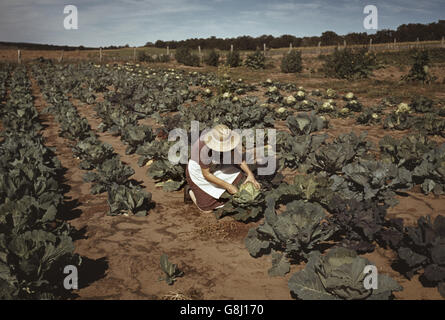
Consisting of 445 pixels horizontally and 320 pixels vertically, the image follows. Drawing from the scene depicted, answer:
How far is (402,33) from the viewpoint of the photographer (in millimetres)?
59406

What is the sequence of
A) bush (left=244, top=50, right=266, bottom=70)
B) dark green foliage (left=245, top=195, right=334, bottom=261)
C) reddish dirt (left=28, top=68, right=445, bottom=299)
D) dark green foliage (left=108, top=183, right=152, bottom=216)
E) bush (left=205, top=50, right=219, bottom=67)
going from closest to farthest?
reddish dirt (left=28, top=68, right=445, bottom=299) < dark green foliage (left=245, top=195, right=334, bottom=261) < dark green foliage (left=108, top=183, right=152, bottom=216) < bush (left=244, top=50, right=266, bottom=70) < bush (left=205, top=50, right=219, bottom=67)

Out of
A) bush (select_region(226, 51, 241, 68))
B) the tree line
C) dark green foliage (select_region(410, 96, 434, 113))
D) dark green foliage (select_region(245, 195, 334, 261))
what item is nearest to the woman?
dark green foliage (select_region(245, 195, 334, 261))

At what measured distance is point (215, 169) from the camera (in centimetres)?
437

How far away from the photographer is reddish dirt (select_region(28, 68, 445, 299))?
2.93 m

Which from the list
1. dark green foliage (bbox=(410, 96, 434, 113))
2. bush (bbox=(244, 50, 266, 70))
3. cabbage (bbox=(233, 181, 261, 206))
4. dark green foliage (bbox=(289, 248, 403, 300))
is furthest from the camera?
bush (bbox=(244, 50, 266, 70))

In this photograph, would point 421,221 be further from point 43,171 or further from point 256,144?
point 43,171

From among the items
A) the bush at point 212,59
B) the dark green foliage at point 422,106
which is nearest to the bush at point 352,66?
the dark green foliage at point 422,106

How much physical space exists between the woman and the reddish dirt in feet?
0.98

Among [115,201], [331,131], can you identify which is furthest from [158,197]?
[331,131]

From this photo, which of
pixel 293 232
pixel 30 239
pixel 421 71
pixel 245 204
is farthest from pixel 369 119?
pixel 421 71

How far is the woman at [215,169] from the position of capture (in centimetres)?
404

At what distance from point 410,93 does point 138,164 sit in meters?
11.5

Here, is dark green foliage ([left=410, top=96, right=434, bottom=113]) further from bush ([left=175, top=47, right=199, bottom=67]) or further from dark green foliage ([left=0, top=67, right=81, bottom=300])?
bush ([left=175, top=47, right=199, bottom=67])

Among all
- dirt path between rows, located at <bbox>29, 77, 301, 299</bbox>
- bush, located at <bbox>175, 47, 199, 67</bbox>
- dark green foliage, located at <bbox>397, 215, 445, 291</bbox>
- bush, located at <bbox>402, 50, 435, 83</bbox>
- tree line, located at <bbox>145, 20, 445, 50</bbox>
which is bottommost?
Answer: dirt path between rows, located at <bbox>29, 77, 301, 299</bbox>
